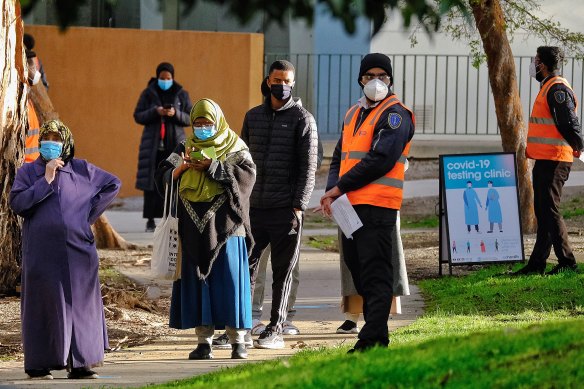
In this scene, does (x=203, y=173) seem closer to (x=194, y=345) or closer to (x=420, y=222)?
(x=194, y=345)

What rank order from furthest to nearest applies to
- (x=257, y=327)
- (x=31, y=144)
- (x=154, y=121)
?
1. (x=154, y=121)
2. (x=31, y=144)
3. (x=257, y=327)

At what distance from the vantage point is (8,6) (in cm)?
998

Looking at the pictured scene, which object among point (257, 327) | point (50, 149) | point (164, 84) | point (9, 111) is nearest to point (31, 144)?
point (9, 111)

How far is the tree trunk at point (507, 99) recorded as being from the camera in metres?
15.4

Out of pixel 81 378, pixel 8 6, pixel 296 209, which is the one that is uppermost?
pixel 8 6

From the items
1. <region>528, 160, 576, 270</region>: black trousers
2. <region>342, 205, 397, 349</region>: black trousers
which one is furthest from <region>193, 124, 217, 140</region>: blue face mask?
<region>528, 160, 576, 270</region>: black trousers

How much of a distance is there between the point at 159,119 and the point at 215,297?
8018 millimetres

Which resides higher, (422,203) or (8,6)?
(8,6)

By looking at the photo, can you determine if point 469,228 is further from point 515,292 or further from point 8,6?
point 8,6

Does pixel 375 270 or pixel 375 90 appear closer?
pixel 375 270

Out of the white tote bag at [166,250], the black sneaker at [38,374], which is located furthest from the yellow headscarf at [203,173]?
the black sneaker at [38,374]

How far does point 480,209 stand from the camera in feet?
41.2

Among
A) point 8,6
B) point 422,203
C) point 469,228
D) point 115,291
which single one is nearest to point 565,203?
point 422,203

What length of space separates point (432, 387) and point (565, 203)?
43.8 feet
